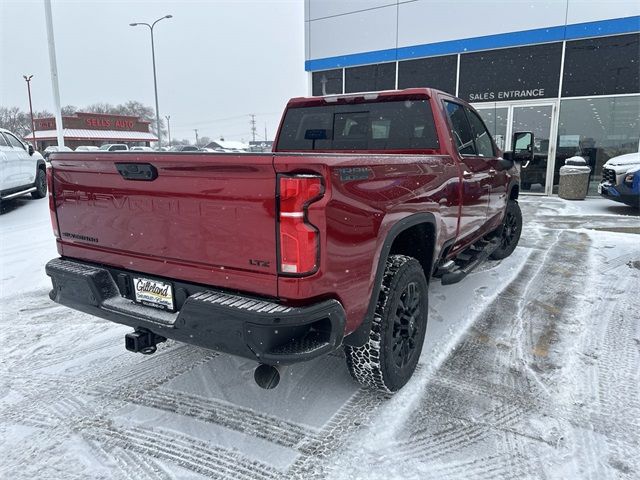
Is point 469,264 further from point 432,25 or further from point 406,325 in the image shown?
point 432,25

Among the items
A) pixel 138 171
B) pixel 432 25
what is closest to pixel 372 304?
pixel 138 171

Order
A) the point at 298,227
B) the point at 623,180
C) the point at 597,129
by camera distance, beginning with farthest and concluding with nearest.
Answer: the point at 597,129 < the point at 623,180 < the point at 298,227

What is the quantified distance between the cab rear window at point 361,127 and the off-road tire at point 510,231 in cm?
295

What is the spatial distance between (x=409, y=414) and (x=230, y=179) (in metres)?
1.74

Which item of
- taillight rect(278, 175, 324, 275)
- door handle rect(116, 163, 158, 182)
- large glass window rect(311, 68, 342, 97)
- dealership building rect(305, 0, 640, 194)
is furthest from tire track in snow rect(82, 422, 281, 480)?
large glass window rect(311, 68, 342, 97)

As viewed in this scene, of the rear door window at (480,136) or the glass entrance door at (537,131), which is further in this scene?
the glass entrance door at (537,131)

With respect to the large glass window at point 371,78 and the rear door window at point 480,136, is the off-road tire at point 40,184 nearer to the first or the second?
the large glass window at point 371,78

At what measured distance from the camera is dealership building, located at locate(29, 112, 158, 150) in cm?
5341

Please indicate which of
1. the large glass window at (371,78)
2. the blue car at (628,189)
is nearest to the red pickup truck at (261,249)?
the blue car at (628,189)

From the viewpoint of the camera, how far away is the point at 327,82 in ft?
53.6

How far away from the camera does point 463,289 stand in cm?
513

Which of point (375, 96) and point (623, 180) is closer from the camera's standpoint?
point (375, 96)

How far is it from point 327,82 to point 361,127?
1300cm

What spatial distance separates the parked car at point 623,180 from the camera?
975cm
